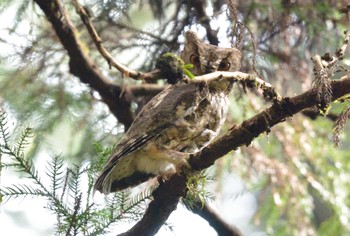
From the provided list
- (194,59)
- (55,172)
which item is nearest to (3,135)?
(55,172)

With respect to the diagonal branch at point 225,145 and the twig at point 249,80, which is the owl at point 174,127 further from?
the twig at point 249,80

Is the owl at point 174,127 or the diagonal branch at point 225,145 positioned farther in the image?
the owl at point 174,127

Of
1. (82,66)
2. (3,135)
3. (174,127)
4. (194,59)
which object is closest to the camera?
(3,135)

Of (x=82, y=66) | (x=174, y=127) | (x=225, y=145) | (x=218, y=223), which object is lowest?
(x=225, y=145)

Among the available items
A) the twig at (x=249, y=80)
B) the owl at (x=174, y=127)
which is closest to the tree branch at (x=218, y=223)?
the owl at (x=174, y=127)

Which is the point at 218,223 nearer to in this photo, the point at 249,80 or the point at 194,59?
the point at 194,59

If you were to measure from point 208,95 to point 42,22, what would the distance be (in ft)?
3.05

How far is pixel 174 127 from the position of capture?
95.0 inches

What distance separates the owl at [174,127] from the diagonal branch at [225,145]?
Answer: 0.18 metres

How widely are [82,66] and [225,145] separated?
987 mm

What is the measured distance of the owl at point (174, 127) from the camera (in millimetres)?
2412

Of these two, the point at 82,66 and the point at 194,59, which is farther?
the point at 82,66

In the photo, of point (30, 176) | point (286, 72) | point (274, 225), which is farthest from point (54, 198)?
point (274, 225)

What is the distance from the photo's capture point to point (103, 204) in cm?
190
